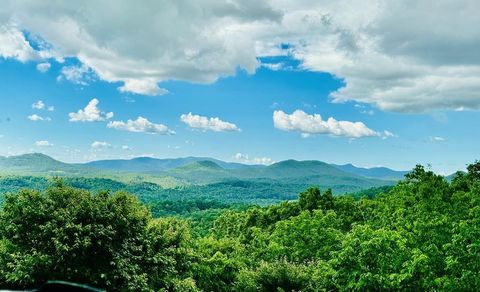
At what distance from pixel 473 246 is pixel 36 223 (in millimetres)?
24106

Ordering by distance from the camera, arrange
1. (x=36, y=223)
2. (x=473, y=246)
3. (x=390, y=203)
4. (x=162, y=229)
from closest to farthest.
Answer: (x=473, y=246)
(x=36, y=223)
(x=162, y=229)
(x=390, y=203)

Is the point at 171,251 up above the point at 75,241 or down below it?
below

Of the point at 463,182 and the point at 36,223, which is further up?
the point at 463,182

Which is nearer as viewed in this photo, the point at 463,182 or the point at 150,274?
the point at 150,274

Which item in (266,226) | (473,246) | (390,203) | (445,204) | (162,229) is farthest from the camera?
(266,226)

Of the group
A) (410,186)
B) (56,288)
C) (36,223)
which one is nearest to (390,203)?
(410,186)

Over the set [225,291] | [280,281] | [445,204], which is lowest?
[225,291]

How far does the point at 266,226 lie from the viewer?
6391 centimetres

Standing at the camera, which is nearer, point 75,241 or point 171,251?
point 75,241

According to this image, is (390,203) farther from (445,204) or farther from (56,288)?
(56,288)

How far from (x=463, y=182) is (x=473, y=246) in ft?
80.5

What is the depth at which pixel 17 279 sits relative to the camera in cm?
2572

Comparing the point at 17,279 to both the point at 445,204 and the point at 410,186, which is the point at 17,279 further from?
the point at 410,186

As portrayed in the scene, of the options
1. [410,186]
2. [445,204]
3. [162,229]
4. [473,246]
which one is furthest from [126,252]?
[410,186]
